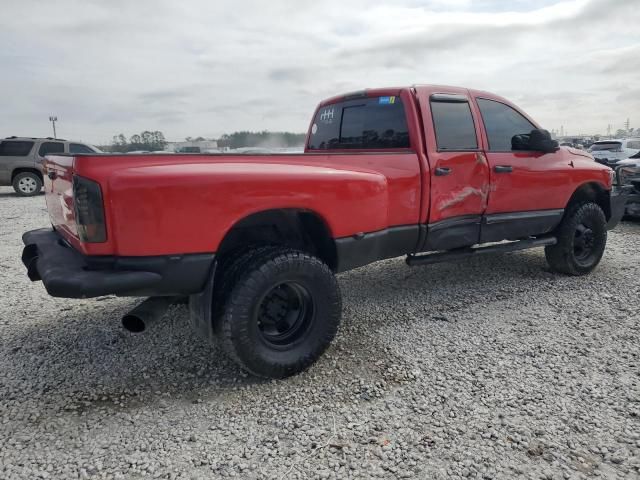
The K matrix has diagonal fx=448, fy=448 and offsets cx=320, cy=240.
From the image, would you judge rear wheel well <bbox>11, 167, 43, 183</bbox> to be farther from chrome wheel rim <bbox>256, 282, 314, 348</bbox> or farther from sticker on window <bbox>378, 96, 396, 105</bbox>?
chrome wheel rim <bbox>256, 282, 314, 348</bbox>

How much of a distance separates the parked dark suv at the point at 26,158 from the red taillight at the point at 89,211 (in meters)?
11.9

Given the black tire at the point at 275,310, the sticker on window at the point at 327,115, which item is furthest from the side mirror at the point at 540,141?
the black tire at the point at 275,310

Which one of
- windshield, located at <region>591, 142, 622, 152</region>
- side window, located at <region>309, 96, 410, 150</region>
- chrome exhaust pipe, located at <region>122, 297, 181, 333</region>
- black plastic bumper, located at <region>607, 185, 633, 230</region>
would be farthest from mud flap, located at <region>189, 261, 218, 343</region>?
windshield, located at <region>591, 142, 622, 152</region>

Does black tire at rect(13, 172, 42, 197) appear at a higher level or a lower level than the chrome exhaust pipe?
higher

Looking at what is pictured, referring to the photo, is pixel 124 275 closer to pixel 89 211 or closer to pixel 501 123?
pixel 89 211

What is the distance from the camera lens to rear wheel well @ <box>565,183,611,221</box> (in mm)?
Result: 4992

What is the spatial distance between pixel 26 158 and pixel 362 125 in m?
12.7

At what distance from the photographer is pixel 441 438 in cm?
232

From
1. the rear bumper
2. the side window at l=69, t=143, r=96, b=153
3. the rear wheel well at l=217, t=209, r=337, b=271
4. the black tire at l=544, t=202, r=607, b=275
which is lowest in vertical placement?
the black tire at l=544, t=202, r=607, b=275

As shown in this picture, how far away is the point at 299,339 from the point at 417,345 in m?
0.97

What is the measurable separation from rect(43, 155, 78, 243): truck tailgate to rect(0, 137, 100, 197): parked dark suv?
10889 mm

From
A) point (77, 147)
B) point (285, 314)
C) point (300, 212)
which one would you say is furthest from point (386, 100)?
point (77, 147)

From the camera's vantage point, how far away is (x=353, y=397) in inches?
106

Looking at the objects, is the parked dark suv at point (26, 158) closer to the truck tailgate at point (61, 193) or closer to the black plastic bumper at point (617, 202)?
the truck tailgate at point (61, 193)
